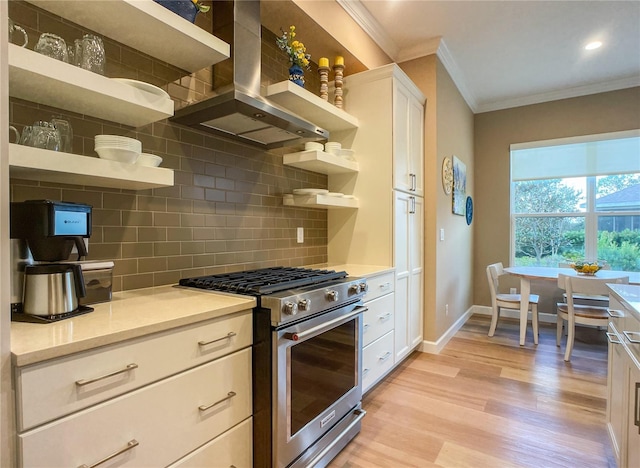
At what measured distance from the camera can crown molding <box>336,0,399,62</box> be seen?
2.59 m

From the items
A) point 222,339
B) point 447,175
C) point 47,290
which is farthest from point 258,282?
point 447,175

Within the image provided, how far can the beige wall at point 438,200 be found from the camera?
3.29 metres

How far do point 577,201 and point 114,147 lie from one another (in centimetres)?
517

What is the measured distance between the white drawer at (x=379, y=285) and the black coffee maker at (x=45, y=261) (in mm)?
1636

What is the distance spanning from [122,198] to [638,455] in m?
2.32

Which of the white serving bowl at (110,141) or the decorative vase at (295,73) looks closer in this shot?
the white serving bowl at (110,141)

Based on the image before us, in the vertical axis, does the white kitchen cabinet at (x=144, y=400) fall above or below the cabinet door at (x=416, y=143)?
below

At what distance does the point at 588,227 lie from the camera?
4309 millimetres

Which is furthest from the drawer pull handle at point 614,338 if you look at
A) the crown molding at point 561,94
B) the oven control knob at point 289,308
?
the crown molding at point 561,94

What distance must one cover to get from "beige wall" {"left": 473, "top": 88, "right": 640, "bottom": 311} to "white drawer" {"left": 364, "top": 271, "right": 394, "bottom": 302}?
2.93 m

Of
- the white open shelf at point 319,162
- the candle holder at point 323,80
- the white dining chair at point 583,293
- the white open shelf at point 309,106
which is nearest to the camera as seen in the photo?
A: the white open shelf at point 309,106

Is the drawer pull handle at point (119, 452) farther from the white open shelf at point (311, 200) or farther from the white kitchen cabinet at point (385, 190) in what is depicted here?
the white kitchen cabinet at point (385, 190)

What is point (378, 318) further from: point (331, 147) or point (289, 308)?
point (331, 147)

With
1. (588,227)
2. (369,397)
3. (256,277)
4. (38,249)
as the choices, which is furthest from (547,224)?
(38,249)
